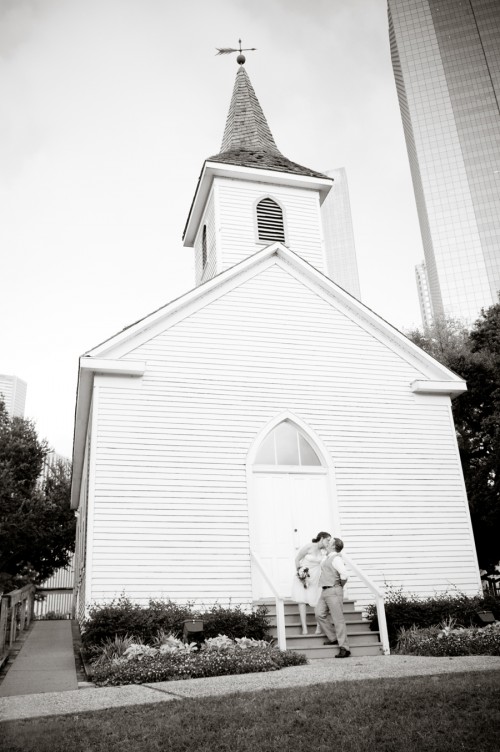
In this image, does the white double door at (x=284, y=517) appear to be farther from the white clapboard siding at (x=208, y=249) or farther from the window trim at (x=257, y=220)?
the window trim at (x=257, y=220)

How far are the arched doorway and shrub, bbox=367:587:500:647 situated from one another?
1.84 meters

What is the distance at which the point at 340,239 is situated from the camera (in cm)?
11631

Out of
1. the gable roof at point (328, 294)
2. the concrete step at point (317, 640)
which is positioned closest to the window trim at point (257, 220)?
the gable roof at point (328, 294)

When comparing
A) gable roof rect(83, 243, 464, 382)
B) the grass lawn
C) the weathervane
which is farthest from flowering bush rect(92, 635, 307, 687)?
the weathervane

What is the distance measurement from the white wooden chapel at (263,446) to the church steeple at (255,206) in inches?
112

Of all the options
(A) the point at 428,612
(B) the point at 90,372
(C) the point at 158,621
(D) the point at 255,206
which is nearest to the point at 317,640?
(A) the point at 428,612

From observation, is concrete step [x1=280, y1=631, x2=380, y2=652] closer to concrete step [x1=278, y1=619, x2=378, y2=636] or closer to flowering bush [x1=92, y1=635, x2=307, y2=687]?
concrete step [x1=278, y1=619, x2=378, y2=636]

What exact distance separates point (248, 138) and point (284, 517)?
43.8 ft

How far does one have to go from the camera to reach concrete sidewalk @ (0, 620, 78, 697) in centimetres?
800

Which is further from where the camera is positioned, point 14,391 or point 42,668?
point 14,391

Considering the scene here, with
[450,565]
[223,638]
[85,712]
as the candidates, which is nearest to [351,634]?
[223,638]

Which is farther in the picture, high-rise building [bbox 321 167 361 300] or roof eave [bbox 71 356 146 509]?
high-rise building [bbox 321 167 361 300]

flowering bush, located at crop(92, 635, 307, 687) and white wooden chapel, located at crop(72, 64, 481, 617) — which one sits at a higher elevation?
white wooden chapel, located at crop(72, 64, 481, 617)

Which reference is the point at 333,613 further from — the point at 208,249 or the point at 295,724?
the point at 208,249
